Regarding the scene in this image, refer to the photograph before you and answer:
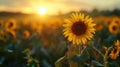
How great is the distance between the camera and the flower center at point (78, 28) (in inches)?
193

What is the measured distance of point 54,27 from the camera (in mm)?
10930

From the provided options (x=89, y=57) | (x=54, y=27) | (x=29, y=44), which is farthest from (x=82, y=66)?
(x=54, y=27)

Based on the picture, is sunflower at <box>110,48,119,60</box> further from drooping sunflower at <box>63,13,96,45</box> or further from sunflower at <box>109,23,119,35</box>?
sunflower at <box>109,23,119,35</box>

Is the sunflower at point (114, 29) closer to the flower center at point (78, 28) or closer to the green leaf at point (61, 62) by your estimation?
the flower center at point (78, 28)

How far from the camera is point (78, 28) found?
491cm

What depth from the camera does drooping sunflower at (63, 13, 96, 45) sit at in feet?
15.8

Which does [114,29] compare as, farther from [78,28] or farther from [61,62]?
[61,62]

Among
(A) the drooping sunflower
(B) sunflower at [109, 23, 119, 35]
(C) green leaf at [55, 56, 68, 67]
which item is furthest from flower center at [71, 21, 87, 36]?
(B) sunflower at [109, 23, 119, 35]

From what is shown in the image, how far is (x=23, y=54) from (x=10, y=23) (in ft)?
8.93

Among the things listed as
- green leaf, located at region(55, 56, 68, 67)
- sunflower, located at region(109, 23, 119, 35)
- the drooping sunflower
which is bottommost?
sunflower, located at region(109, 23, 119, 35)

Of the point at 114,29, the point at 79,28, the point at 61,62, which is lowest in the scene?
the point at 114,29

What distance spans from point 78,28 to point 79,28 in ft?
0.04

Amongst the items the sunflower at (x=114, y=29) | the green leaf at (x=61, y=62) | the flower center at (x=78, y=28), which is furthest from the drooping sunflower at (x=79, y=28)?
the sunflower at (x=114, y=29)

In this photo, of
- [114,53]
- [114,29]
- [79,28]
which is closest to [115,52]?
[114,53]
